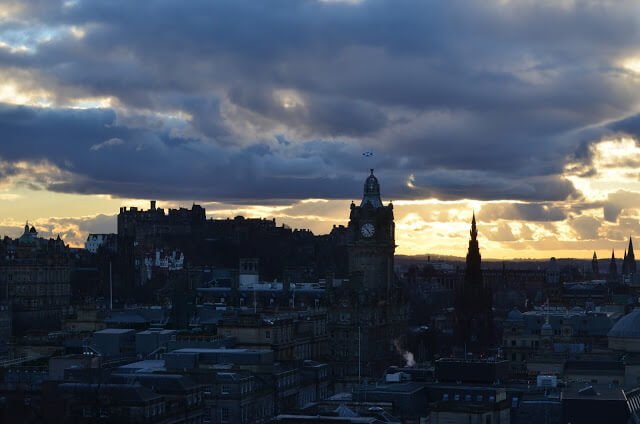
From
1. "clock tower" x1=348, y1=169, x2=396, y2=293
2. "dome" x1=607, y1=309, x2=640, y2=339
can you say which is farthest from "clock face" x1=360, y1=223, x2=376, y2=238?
"dome" x1=607, y1=309, x2=640, y2=339

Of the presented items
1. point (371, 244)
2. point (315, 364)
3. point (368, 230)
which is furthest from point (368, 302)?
point (315, 364)

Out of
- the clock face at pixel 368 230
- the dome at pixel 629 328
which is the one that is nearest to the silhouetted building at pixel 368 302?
the clock face at pixel 368 230

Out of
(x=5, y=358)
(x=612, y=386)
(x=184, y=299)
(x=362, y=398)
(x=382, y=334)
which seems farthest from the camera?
(x=382, y=334)

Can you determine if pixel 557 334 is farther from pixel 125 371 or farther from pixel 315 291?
pixel 125 371

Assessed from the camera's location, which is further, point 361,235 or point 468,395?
point 361,235

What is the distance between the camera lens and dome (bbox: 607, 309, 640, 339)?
161750 millimetres

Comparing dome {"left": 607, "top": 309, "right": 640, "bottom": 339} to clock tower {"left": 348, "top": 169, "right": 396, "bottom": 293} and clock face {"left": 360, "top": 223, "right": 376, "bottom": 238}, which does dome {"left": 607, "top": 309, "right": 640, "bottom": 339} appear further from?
clock face {"left": 360, "top": 223, "right": 376, "bottom": 238}

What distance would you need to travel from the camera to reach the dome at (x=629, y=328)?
531ft

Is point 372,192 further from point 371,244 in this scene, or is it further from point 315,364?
point 315,364

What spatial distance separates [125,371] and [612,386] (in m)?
44.6

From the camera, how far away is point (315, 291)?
193625mm

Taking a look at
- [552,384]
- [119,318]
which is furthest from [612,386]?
[119,318]

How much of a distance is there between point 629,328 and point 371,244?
42899mm

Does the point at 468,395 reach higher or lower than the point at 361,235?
lower
